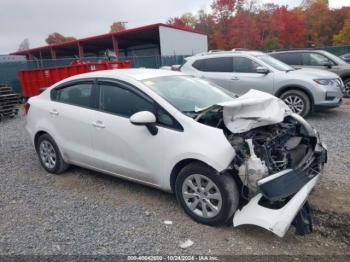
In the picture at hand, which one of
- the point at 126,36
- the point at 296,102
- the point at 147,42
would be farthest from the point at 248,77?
the point at 147,42

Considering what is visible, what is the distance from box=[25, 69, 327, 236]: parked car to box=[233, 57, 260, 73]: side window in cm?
420

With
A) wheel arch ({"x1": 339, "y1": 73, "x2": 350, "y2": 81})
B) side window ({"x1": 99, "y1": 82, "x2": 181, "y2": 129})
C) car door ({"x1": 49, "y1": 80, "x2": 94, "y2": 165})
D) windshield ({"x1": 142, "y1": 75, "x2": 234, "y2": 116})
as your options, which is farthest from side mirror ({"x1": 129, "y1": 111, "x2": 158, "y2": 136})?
wheel arch ({"x1": 339, "y1": 73, "x2": 350, "y2": 81})

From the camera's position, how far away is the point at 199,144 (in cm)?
312

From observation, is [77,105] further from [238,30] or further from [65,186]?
[238,30]

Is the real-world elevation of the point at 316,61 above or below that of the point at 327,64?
above

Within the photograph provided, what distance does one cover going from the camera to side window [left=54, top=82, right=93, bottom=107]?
425 centimetres

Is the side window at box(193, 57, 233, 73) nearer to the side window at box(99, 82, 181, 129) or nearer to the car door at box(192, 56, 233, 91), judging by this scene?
the car door at box(192, 56, 233, 91)

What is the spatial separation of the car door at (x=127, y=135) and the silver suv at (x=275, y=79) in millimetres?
5059

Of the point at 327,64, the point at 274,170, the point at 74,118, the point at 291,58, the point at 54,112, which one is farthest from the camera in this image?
the point at 291,58

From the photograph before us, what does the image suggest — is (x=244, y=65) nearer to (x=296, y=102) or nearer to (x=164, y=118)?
(x=296, y=102)

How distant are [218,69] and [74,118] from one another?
546cm

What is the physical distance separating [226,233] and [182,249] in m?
0.49

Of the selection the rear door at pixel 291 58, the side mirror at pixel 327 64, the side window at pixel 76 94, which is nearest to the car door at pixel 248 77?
the rear door at pixel 291 58

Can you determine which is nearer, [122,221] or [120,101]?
[122,221]
